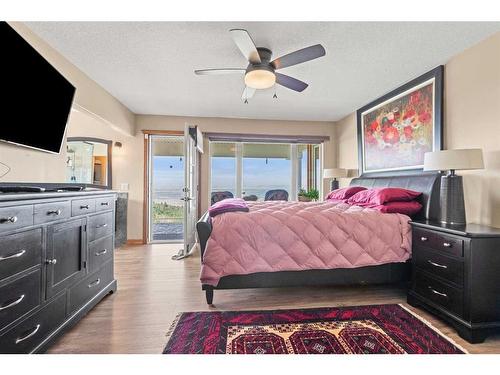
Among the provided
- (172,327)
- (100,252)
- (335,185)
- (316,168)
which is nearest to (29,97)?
(100,252)

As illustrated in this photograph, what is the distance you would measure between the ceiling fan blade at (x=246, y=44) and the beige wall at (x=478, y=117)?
200cm

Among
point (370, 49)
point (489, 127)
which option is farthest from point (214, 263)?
point (489, 127)

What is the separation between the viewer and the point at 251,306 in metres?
2.15

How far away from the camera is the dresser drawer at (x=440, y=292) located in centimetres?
172

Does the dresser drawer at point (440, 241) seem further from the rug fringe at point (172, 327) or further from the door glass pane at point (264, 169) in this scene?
the door glass pane at point (264, 169)

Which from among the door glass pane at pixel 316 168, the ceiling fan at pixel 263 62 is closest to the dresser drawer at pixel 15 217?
the ceiling fan at pixel 263 62

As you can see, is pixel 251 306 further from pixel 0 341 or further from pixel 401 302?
pixel 0 341

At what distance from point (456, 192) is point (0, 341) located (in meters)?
3.20

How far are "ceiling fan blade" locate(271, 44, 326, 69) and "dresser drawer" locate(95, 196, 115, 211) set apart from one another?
1994mm

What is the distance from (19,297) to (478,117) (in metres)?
3.65

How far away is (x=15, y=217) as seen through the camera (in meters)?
1.26

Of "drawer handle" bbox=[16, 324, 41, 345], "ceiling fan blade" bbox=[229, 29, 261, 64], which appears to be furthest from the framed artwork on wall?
"drawer handle" bbox=[16, 324, 41, 345]

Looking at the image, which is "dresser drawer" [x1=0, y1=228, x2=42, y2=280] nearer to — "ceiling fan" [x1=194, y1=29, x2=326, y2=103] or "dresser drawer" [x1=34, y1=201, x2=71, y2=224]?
"dresser drawer" [x1=34, y1=201, x2=71, y2=224]

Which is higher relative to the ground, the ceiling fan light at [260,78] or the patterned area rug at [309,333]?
the ceiling fan light at [260,78]
